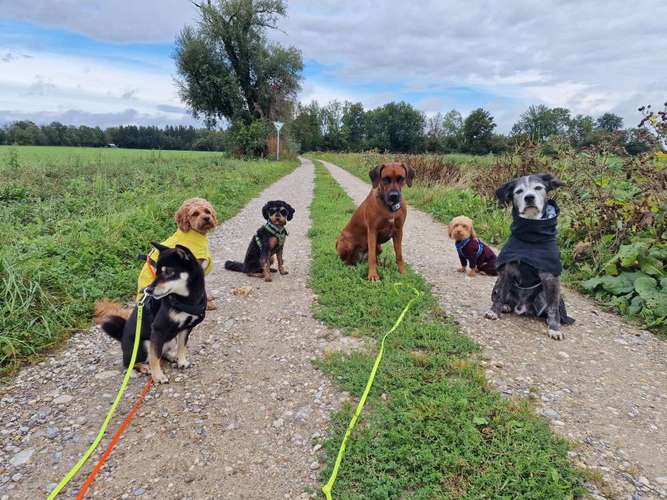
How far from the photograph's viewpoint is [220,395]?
3.36 m

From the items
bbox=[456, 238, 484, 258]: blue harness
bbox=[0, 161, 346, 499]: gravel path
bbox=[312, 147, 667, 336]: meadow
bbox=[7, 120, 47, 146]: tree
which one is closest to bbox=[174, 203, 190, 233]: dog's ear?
bbox=[0, 161, 346, 499]: gravel path

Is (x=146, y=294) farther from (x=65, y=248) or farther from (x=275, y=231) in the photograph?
(x=65, y=248)

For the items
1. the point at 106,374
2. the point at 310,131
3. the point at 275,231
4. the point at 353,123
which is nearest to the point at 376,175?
the point at 275,231

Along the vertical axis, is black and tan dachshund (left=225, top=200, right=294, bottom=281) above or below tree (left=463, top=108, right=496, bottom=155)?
below

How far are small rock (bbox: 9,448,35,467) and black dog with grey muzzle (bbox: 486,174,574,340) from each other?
4.68m

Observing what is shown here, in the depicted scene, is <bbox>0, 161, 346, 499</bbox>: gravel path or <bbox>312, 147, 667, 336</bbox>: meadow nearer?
<bbox>0, 161, 346, 499</bbox>: gravel path

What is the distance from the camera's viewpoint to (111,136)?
192ft

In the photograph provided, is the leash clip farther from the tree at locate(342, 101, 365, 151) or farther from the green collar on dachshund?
the tree at locate(342, 101, 365, 151)

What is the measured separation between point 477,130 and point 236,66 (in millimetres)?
50245

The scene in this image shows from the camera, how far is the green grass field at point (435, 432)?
2371 mm

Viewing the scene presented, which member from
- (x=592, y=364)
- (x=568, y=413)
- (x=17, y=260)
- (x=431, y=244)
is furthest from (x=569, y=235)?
(x=17, y=260)

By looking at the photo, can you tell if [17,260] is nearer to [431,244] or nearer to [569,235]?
[431,244]

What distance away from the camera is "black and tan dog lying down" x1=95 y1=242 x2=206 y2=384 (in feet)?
10.7

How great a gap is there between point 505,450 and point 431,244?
6335 mm
